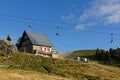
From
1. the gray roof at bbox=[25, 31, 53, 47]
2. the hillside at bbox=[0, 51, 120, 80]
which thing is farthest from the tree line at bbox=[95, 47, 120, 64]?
the hillside at bbox=[0, 51, 120, 80]

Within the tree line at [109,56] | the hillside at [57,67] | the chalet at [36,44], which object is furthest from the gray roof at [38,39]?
the tree line at [109,56]

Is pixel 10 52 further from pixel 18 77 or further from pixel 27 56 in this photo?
pixel 18 77

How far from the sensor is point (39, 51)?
99.8 m

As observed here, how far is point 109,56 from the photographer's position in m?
137

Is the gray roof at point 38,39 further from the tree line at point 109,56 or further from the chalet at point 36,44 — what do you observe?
the tree line at point 109,56

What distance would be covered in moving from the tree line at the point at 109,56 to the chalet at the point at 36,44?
33731mm

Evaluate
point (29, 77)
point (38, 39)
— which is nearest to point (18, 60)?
point (29, 77)

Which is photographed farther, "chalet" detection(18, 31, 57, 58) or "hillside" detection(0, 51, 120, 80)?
"chalet" detection(18, 31, 57, 58)

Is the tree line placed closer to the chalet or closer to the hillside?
the chalet

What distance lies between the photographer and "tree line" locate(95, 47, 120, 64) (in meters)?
134

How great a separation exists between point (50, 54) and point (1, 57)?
3395cm

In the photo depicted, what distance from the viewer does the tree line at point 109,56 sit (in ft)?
439

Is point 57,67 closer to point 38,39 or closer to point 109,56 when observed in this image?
point 38,39

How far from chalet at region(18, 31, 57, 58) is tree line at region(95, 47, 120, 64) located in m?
33.7
